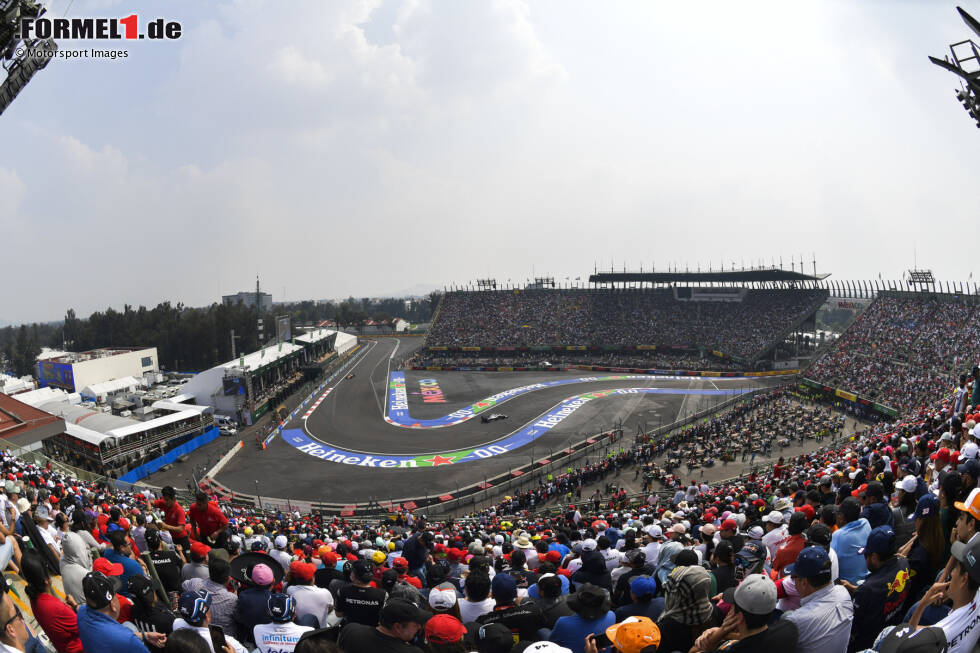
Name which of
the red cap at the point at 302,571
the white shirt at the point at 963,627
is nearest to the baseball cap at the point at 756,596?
the white shirt at the point at 963,627

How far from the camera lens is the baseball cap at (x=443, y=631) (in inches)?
146

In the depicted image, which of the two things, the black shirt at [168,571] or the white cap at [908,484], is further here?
the black shirt at [168,571]

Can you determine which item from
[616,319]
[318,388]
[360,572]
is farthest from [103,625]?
[616,319]

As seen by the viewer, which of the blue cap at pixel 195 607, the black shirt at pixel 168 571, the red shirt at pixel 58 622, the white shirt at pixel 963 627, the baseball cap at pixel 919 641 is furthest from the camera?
the black shirt at pixel 168 571

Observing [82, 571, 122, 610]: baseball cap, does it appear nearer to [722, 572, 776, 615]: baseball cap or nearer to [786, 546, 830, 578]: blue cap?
[722, 572, 776, 615]: baseball cap

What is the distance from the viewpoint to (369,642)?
11.7 feet

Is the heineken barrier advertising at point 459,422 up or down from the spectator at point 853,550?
down

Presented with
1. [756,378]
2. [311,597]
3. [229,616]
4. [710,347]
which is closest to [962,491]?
[311,597]

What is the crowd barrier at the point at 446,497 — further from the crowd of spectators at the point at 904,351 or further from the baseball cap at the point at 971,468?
the crowd of spectators at the point at 904,351

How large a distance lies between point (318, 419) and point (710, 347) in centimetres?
4492

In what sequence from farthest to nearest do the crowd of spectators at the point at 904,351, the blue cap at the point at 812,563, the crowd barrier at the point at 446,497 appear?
the crowd of spectators at the point at 904,351 < the crowd barrier at the point at 446,497 < the blue cap at the point at 812,563

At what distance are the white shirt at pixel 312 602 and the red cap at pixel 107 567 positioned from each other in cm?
226

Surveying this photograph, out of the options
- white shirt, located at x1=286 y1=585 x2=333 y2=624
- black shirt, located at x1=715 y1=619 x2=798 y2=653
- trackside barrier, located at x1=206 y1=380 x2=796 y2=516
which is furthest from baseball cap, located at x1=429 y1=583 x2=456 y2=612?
trackside barrier, located at x1=206 y1=380 x2=796 y2=516

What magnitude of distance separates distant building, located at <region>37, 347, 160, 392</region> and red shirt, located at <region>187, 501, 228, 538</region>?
56.6m
